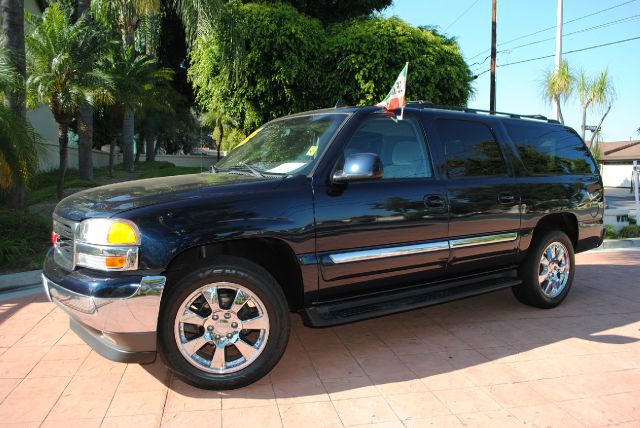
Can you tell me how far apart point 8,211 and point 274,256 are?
22.0 feet

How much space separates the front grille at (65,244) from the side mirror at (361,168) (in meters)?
1.82

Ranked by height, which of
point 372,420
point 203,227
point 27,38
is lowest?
point 372,420

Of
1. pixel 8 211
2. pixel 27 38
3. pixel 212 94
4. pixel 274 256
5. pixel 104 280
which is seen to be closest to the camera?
pixel 104 280

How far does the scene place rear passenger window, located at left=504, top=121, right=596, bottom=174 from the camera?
502 centimetres

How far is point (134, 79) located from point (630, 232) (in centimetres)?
1375

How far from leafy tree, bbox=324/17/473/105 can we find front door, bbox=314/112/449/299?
9.71 m

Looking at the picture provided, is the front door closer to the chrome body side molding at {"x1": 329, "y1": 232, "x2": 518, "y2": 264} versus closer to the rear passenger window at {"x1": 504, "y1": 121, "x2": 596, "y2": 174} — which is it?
the chrome body side molding at {"x1": 329, "y1": 232, "x2": 518, "y2": 264}

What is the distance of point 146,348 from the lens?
309 cm

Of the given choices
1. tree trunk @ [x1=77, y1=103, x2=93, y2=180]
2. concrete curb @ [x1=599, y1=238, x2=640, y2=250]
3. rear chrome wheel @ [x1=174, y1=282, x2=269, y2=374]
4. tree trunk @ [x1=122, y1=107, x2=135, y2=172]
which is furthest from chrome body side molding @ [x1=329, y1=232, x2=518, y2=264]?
tree trunk @ [x1=122, y1=107, x2=135, y2=172]

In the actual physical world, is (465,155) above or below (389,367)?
above

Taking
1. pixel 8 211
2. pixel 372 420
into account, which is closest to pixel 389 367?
pixel 372 420

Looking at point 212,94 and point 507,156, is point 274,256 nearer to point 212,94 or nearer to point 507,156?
point 507,156

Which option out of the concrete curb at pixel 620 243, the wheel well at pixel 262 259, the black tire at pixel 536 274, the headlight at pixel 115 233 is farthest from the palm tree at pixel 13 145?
the concrete curb at pixel 620 243

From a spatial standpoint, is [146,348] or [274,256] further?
[274,256]
